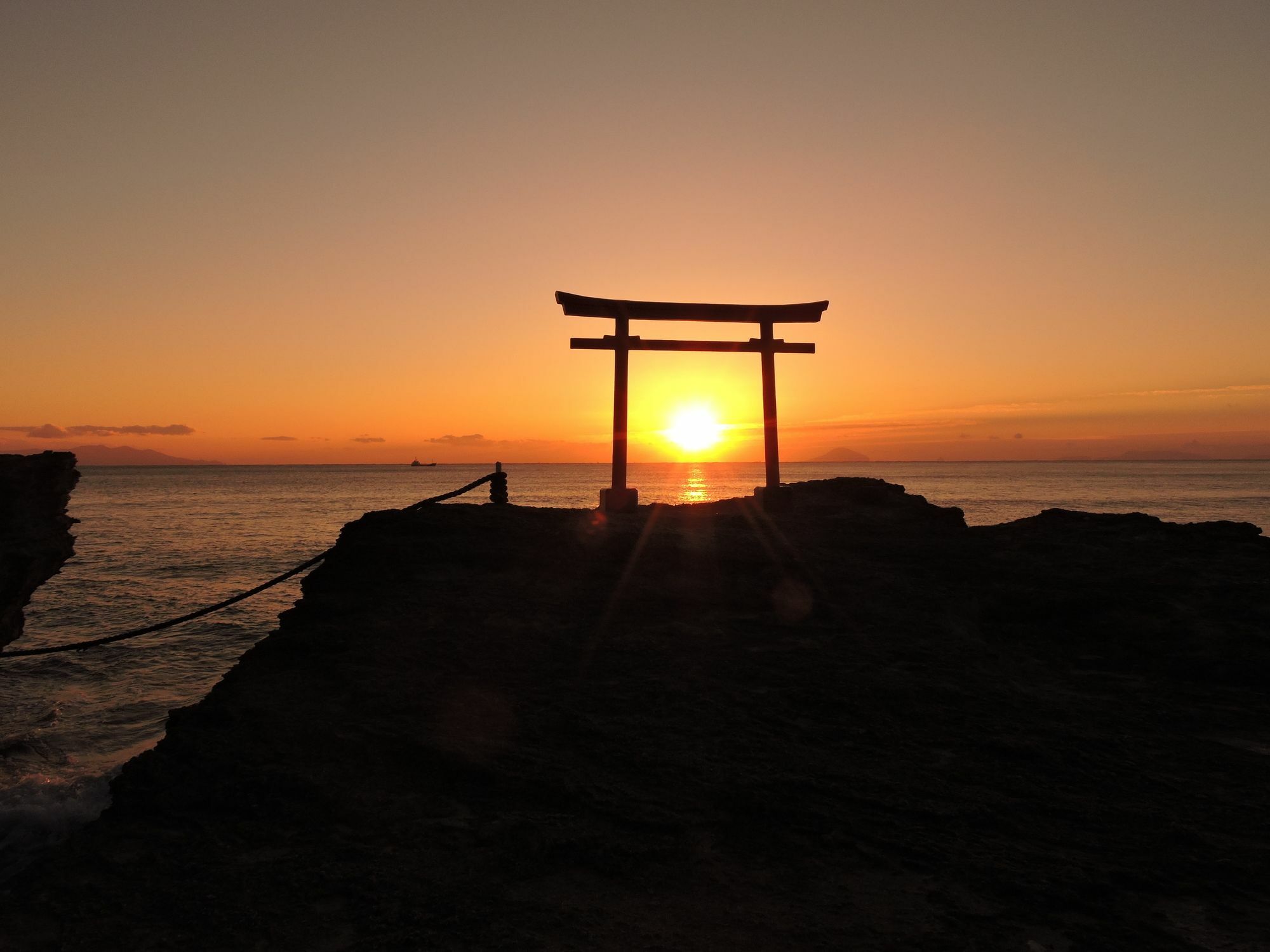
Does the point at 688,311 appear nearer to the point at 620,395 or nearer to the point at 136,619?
the point at 620,395

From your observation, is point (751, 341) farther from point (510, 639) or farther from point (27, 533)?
point (27, 533)

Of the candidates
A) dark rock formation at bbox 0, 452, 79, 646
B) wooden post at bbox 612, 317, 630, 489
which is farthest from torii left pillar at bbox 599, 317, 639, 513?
dark rock formation at bbox 0, 452, 79, 646

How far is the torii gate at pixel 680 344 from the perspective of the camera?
12.0 meters

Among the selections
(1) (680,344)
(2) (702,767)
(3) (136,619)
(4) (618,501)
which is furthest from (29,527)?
(3) (136,619)

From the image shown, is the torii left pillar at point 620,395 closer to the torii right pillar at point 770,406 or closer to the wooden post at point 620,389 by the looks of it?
the wooden post at point 620,389

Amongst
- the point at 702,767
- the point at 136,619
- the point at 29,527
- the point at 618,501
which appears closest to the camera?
the point at 702,767

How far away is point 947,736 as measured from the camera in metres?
5.38

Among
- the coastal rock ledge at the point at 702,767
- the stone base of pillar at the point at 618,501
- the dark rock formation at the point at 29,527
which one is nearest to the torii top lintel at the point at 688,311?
the stone base of pillar at the point at 618,501

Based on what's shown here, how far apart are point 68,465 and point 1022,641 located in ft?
29.1

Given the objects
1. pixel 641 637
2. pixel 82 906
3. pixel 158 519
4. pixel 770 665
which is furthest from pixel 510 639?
pixel 158 519

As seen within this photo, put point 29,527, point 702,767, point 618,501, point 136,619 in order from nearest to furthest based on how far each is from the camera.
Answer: point 702,767 → point 29,527 → point 618,501 → point 136,619

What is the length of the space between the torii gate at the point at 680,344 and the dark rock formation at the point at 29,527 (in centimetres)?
669

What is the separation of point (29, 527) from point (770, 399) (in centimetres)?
978

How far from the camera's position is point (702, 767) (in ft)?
16.1
